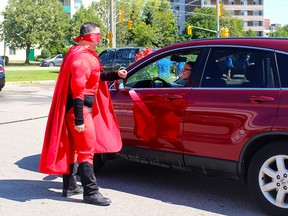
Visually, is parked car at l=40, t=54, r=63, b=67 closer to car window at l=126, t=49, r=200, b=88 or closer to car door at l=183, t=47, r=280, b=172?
car window at l=126, t=49, r=200, b=88

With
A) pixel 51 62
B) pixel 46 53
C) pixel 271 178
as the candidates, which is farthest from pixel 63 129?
pixel 46 53

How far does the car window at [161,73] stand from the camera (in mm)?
5481

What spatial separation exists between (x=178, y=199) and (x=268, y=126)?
143cm

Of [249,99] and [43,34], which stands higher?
[43,34]

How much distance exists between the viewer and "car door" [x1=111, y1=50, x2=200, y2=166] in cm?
503

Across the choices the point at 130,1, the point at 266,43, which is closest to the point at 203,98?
the point at 266,43

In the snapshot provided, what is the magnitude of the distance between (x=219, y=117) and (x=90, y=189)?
1.56 metres

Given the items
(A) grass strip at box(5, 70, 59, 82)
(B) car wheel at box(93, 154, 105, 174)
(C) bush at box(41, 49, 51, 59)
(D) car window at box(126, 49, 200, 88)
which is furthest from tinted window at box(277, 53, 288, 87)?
(C) bush at box(41, 49, 51, 59)

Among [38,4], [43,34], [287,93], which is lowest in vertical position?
[287,93]

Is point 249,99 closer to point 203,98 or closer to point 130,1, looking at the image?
point 203,98

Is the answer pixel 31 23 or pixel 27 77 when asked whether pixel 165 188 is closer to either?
pixel 27 77

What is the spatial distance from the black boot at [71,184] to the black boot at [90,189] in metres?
0.27

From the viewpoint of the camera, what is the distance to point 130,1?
68.8 m

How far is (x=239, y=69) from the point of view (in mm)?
4730
